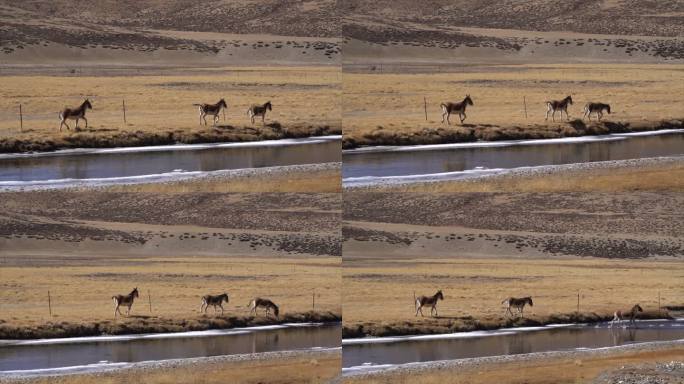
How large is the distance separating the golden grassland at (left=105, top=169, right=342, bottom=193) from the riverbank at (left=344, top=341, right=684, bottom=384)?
2.40 m

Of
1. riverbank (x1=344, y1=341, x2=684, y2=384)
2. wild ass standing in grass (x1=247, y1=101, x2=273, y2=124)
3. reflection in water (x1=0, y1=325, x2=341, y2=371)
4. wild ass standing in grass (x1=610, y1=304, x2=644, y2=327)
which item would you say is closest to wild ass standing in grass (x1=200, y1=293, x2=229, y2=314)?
reflection in water (x1=0, y1=325, x2=341, y2=371)

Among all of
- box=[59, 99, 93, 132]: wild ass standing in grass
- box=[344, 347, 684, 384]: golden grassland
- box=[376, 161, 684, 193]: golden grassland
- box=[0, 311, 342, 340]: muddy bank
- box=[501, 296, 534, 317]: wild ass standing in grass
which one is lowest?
box=[344, 347, 684, 384]: golden grassland

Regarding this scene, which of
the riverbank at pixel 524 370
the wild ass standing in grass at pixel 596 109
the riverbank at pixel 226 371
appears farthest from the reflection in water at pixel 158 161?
the wild ass standing in grass at pixel 596 109

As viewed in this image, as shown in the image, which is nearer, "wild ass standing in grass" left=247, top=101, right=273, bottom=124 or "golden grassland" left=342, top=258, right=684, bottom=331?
"golden grassland" left=342, top=258, right=684, bottom=331

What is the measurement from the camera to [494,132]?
15445mm

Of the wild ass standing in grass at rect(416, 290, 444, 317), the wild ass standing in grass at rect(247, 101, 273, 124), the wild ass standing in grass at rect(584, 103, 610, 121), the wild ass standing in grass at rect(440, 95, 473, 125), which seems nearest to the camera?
the wild ass standing in grass at rect(416, 290, 444, 317)

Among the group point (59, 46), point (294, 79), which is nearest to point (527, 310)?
point (294, 79)

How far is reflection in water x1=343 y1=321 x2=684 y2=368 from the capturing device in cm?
1493

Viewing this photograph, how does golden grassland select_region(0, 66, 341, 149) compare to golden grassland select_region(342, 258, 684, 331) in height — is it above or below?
above

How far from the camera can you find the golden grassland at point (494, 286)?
14836mm

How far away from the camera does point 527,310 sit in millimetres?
15305

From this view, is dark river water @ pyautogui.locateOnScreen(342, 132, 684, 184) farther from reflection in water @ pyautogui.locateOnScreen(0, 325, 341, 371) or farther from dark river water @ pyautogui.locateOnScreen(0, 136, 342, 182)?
reflection in water @ pyautogui.locateOnScreen(0, 325, 341, 371)

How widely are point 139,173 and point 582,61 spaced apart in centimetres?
602

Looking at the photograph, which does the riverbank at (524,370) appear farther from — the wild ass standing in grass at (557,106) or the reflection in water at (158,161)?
the wild ass standing in grass at (557,106)
